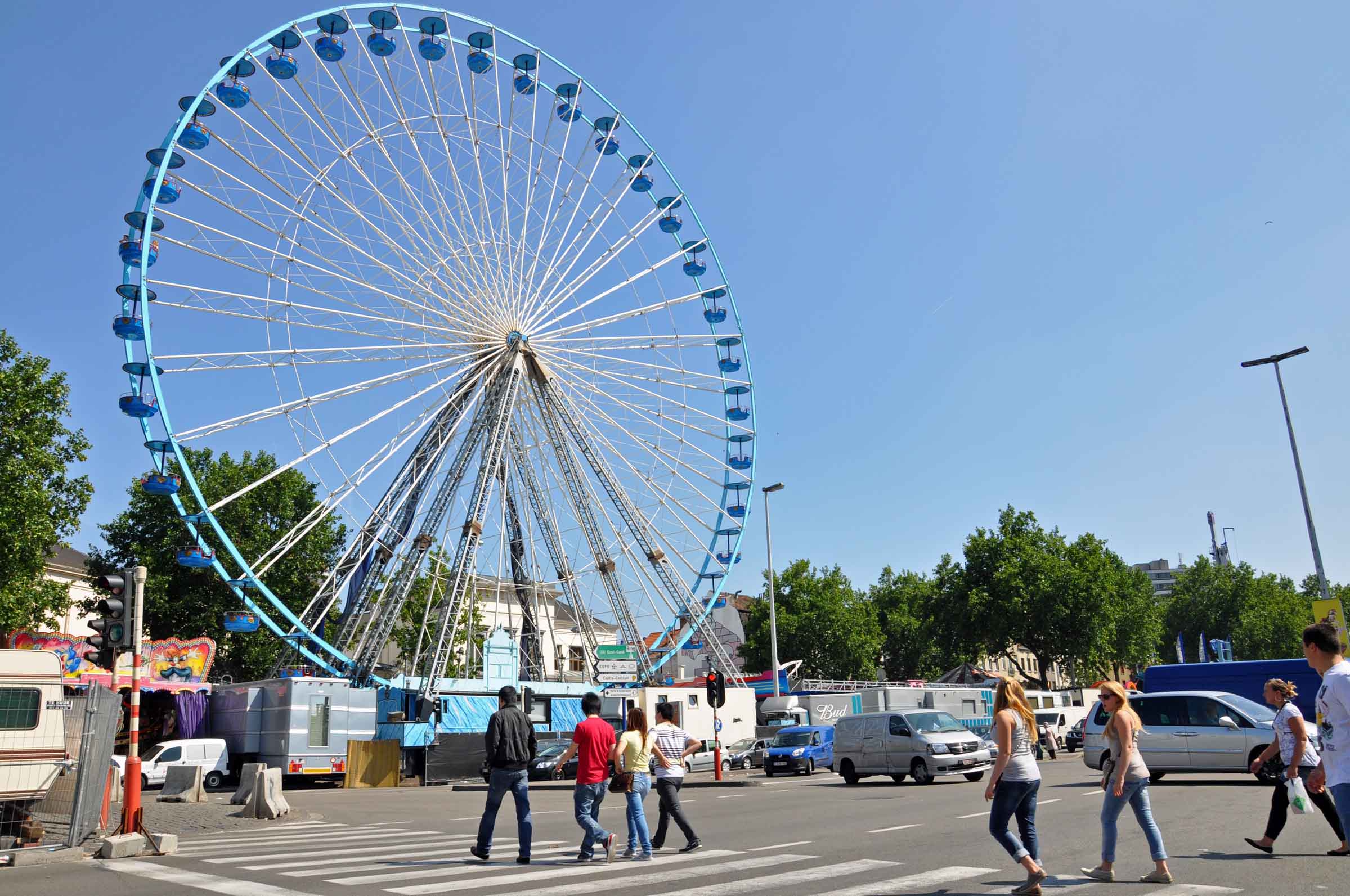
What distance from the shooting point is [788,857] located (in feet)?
34.6

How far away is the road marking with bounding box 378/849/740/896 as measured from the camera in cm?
886

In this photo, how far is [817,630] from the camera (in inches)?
3258

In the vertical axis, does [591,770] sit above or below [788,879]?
above

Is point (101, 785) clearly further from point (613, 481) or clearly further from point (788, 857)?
point (613, 481)

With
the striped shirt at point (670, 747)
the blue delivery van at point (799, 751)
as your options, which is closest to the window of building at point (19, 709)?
the striped shirt at point (670, 747)

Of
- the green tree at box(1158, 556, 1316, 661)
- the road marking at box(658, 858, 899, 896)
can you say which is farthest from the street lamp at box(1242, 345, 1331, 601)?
the green tree at box(1158, 556, 1316, 661)

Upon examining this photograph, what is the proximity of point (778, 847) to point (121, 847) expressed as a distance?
302 inches

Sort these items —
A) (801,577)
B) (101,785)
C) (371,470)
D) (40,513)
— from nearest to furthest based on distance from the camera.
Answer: (101,785) → (371,470) → (40,513) → (801,577)

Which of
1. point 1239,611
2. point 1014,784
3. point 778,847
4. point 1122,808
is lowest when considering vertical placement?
point 778,847

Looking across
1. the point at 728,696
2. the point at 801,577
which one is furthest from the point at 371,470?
the point at 801,577

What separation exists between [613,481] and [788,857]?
1047 inches

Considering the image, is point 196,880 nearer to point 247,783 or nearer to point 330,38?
point 247,783

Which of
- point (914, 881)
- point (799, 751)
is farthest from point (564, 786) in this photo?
point (914, 881)

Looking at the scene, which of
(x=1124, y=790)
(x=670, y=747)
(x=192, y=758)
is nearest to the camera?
(x=1124, y=790)
